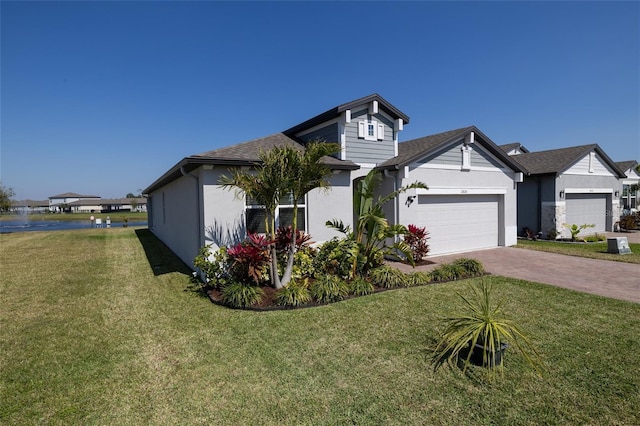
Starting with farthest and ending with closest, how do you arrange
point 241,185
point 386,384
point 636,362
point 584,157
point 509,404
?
point 584,157, point 241,185, point 636,362, point 386,384, point 509,404

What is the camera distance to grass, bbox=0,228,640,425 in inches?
135

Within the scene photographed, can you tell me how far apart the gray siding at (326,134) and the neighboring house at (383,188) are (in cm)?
4

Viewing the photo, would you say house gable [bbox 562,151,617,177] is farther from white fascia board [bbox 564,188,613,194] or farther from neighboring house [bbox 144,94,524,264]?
neighboring house [bbox 144,94,524,264]

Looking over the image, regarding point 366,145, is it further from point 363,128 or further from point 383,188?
point 383,188

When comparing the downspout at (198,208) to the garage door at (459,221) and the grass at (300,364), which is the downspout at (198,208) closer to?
the grass at (300,364)

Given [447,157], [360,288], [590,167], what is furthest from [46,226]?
[590,167]

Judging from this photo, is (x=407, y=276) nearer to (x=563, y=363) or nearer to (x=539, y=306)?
(x=539, y=306)

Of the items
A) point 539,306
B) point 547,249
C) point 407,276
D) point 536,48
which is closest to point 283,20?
point 536,48

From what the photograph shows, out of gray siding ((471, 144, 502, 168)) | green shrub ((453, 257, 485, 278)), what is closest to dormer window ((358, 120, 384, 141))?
gray siding ((471, 144, 502, 168))

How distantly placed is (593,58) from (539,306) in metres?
10.2

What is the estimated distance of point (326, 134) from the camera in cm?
1234

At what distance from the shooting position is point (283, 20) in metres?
12.6

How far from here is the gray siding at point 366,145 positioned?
11867 millimetres

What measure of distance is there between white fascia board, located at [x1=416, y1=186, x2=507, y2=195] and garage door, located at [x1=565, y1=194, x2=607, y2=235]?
728cm
